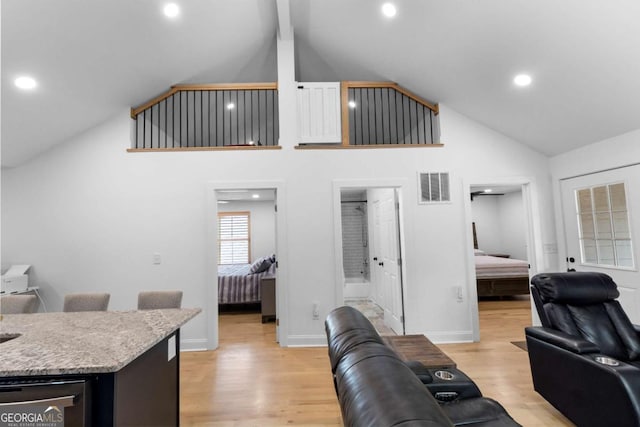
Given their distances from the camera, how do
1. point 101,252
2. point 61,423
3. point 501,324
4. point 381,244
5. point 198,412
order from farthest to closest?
point 381,244 < point 501,324 < point 101,252 < point 198,412 < point 61,423

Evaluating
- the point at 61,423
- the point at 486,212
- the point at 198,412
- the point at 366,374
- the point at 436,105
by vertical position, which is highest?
the point at 436,105

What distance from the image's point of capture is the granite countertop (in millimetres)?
1197

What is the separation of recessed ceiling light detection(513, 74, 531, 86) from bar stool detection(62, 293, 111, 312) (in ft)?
14.7

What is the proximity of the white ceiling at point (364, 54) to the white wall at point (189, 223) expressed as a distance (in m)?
0.54

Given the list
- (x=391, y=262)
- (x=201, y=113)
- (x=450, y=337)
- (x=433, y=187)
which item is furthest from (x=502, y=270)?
(x=201, y=113)

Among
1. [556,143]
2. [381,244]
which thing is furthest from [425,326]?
[556,143]

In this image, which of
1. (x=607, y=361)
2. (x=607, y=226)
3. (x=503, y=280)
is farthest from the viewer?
(x=503, y=280)

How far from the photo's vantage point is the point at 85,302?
2545mm

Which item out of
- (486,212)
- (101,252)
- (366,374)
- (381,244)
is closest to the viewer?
(366,374)

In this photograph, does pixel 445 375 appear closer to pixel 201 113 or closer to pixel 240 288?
pixel 240 288

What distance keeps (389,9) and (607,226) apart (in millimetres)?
3366

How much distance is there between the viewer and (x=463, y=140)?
12.8 feet

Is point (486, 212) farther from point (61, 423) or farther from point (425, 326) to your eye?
point (61, 423)

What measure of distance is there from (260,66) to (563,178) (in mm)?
4569
